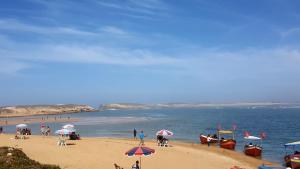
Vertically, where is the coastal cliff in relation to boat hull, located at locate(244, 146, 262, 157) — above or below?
above

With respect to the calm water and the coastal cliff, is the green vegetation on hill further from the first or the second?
the coastal cliff

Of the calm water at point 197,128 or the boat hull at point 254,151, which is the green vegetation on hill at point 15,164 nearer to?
the boat hull at point 254,151

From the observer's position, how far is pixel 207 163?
2859 centimetres

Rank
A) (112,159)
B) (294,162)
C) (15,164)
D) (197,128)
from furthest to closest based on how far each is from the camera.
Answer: (197,128) → (294,162) → (112,159) → (15,164)

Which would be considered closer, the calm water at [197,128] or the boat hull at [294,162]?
the boat hull at [294,162]

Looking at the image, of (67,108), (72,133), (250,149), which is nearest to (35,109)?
(67,108)

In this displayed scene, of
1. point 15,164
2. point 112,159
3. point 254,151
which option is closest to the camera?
point 15,164

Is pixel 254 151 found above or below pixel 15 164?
below

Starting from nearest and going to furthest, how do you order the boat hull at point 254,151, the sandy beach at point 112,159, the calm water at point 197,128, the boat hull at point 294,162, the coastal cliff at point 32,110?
the sandy beach at point 112,159 → the boat hull at point 294,162 → the boat hull at point 254,151 → the calm water at point 197,128 → the coastal cliff at point 32,110

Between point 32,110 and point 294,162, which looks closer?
point 294,162

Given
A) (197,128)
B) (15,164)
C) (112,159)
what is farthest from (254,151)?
(197,128)

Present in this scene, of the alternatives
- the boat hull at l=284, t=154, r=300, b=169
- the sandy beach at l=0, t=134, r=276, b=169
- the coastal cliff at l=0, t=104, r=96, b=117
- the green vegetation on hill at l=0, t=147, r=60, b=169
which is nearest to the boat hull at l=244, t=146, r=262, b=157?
the sandy beach at l=0, t=134, r=276, b=169

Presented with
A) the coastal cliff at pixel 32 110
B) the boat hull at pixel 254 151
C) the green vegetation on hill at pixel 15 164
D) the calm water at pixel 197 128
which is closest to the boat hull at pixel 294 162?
the calm water at pixel 197 128

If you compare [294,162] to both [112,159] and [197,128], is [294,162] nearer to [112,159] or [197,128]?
[112,159]
